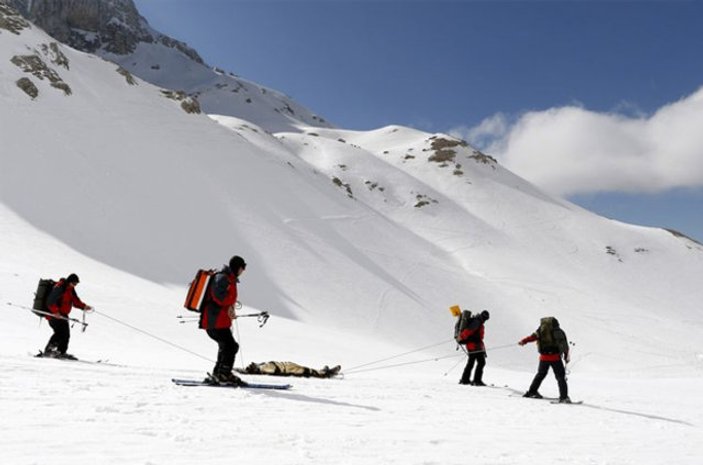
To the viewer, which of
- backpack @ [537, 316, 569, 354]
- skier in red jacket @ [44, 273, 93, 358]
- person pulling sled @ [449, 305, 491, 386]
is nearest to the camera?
backpack @ [537, 316, 569, 354]

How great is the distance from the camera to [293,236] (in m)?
39.2

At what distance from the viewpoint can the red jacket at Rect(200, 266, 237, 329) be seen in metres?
8.41

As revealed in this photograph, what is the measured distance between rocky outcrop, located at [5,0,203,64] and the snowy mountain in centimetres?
10079

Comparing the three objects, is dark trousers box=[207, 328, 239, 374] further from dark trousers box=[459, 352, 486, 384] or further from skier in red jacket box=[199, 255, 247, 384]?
dark trousers box=[459, 352, 486, 384]

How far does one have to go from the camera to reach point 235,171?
4791 centimetres

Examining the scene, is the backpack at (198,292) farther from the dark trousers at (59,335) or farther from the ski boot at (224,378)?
the dark trousers at (59,335)

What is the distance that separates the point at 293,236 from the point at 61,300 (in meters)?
28.2

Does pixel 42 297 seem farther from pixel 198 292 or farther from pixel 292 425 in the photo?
pixel 292 425

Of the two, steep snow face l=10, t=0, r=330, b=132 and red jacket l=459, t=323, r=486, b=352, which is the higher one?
steep snow face l=10, t=0, r=330, b=132

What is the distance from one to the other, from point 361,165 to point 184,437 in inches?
3314

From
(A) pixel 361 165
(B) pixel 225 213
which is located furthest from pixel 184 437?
(A) pixel 361 165

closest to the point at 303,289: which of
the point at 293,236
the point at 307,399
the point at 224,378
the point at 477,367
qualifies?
the point at 293,236

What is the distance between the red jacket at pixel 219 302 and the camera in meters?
8.41

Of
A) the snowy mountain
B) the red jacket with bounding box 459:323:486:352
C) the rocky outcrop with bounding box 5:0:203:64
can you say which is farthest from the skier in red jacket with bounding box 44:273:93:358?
the rocky outcrop with bounding box 5:0:203:64
